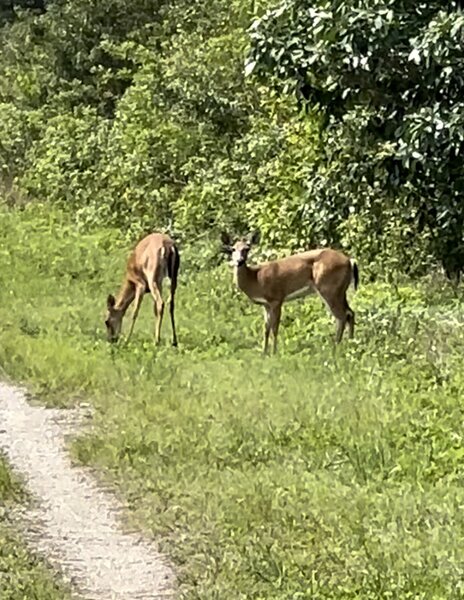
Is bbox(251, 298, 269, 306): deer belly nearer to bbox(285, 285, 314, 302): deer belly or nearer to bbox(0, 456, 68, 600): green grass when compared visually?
bbox(285, 285, 314, 302): deer belly

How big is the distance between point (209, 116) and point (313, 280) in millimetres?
8664

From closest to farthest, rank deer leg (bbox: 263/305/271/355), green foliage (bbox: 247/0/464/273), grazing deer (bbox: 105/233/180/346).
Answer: green foliage (bbox: 247/0/464/273), deer leg (bbox: 263/305/271/355), grazing deer (bbox: 105/233/180/346)

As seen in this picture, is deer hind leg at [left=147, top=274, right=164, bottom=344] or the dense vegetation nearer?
the dense vegetation

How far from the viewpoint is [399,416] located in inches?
346

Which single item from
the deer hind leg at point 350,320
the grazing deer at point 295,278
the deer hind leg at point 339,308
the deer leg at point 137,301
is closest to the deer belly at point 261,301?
the grazing deer at point 295,278

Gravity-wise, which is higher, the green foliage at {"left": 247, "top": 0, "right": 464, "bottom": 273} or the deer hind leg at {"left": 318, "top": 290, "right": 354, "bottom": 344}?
the green foliage at {"left": 247, "top": 0, "right": 464, "bottom": 273}

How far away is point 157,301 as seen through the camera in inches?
524

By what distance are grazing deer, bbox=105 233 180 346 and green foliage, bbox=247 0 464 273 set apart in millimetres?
1947

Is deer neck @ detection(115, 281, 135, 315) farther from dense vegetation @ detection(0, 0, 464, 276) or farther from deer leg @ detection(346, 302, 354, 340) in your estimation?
deer leg @ detection(346, 302, 354, 340)

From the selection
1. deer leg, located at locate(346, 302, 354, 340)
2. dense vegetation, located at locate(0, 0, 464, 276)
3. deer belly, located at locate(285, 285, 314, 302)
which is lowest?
deer leg, located at locate(346, 302, 354, 340)

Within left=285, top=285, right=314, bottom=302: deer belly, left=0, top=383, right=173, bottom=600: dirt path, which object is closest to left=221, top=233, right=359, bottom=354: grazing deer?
left=285, top=285, right=314, bottom=302: deer belly

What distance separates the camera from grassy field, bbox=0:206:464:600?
6.06 m

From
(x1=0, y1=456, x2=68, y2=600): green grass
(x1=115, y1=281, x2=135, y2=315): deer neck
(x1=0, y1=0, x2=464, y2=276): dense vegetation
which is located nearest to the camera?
(x1=0, y1=456, x2=68, y2=600): green grass

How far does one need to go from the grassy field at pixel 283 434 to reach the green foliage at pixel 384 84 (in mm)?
1269
